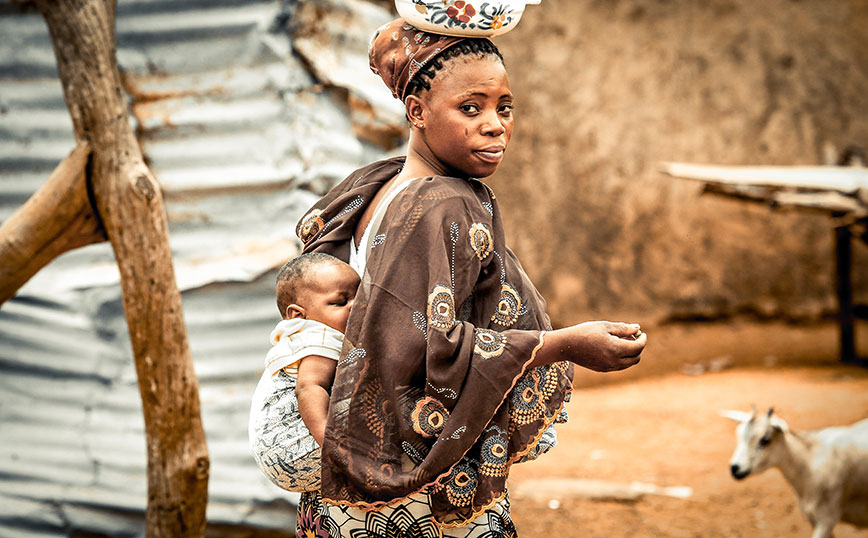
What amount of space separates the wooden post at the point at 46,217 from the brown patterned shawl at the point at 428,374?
173 centimetres

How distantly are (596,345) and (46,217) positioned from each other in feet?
7.28

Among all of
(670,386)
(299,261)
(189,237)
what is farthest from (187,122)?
(670,386)

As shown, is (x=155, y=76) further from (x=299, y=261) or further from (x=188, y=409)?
(x=299, y=261)

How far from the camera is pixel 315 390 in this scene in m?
1.90

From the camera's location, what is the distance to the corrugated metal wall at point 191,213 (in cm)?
416

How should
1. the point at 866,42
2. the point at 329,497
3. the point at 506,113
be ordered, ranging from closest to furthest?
the point at 329,497 < the point at 506,113 < the point at 866,42

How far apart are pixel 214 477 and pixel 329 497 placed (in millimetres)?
2646

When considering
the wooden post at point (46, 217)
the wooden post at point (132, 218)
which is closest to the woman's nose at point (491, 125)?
the wooden post at point (132, 218)

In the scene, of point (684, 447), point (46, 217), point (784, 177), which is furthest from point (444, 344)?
point (784, 177)

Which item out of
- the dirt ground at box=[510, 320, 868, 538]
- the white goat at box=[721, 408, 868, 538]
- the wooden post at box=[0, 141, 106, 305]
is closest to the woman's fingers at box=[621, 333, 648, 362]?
the wooden post at box=[0, 141, 106, 305]

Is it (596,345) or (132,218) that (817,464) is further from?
(132,218)

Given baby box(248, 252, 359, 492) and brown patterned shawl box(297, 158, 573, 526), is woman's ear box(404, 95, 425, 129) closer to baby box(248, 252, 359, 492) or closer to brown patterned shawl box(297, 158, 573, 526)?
brown patterned shawl box(297, 158, 573, 526)

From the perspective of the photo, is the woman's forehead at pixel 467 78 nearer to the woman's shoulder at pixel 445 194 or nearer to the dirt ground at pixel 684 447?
the woman's shoulder at pixel 445 194

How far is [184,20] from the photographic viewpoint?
4.21 metres
